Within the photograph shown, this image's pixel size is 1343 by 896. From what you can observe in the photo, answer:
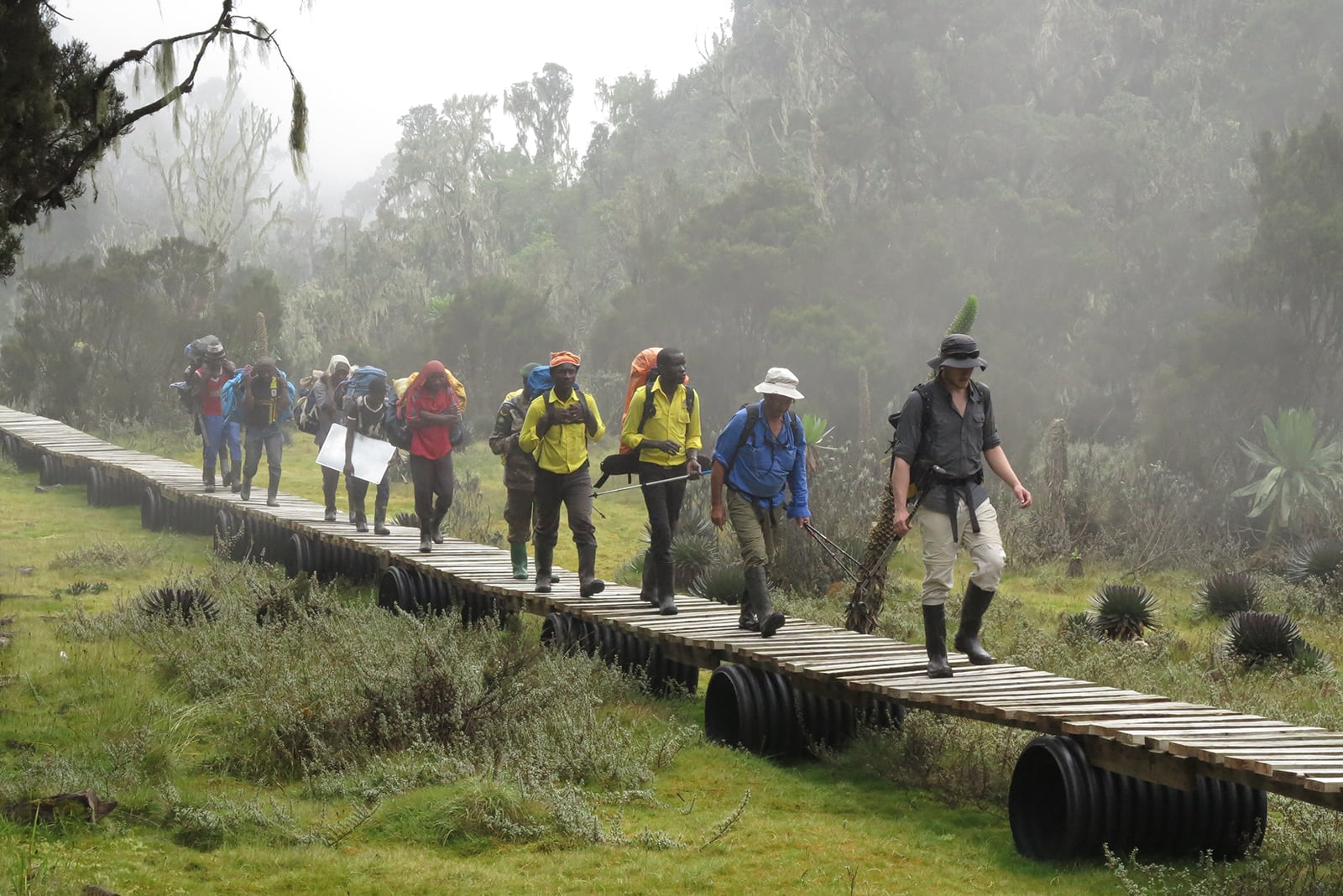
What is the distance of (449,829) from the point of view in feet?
20.7

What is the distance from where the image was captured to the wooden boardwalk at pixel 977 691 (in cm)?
586

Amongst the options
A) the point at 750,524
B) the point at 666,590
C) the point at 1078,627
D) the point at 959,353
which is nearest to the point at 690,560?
the point at 1078,627

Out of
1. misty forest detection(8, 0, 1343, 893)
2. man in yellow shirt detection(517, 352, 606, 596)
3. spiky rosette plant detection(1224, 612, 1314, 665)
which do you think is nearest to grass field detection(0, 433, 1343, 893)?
misty forest detection(8, 0, 1343, 893)

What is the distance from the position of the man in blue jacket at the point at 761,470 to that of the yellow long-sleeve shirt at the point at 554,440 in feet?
4.80

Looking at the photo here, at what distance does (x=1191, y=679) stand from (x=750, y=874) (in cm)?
574

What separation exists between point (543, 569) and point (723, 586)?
2.92 m

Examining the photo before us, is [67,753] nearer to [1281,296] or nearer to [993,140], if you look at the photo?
[1281,296]

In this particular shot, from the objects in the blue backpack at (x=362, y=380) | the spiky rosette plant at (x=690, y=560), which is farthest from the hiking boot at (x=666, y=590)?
the spiky rosette plant at (x=690, y=560)

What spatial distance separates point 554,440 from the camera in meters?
10.4

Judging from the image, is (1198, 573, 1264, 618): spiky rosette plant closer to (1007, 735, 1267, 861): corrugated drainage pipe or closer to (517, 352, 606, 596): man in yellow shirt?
(517, 352, 606, 596): man in yellow shirt

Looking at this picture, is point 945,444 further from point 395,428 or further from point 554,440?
point 395,428

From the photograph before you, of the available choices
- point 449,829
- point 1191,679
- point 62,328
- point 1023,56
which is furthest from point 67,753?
point 1023,56

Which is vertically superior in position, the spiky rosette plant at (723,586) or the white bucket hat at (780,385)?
the white bucket hat at (780,385)

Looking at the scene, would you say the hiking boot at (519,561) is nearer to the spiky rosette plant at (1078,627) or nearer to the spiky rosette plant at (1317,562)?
the spiky rosette plant at (1078,627)
